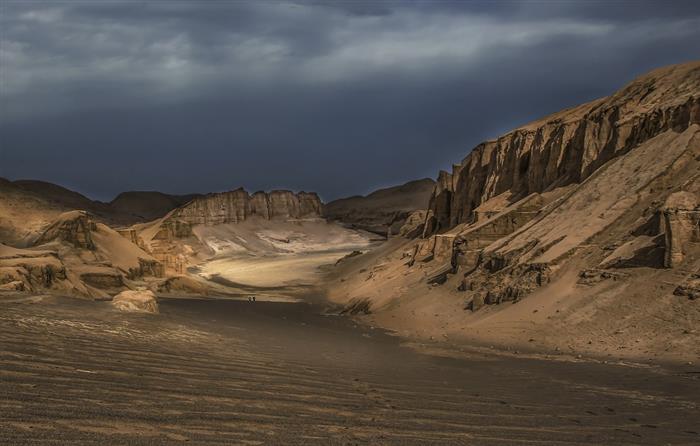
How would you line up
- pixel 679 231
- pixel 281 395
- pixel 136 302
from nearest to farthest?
pixel 281 395, pixel 679 231, pixel 136 302

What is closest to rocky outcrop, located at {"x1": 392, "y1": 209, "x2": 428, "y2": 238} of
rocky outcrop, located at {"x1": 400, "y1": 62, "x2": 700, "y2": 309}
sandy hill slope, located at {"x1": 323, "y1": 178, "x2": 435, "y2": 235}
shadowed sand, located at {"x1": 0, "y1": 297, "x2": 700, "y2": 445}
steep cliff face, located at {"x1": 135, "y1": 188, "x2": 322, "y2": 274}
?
rocky outcrop, located at {"x1": 400, "y1": 62, "x2": 700, "y2": 309}

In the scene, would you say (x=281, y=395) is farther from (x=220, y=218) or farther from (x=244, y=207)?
(x=244, y=207)

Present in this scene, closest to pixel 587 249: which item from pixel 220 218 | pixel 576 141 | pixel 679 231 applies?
pixel 679 231

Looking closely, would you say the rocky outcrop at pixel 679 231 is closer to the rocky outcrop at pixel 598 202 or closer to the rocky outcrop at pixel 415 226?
the rocky outcrop at pixel 598 202

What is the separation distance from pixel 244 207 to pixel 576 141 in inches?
3707

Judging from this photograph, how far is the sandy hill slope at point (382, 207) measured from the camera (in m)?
139

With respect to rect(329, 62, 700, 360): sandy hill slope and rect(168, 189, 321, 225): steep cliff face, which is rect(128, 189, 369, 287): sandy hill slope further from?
rect(329, 62, 700, 360): sandy hill slope

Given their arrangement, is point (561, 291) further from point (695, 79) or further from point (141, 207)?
point (141, 207)

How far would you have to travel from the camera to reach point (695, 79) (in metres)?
30.7

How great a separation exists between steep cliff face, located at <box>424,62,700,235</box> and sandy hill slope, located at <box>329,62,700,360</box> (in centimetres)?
9

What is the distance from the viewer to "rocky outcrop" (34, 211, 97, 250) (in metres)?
42.2

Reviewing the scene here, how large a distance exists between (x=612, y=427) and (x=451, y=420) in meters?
2.06

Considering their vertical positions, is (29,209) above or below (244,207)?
below

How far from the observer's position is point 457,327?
25.0 meters
